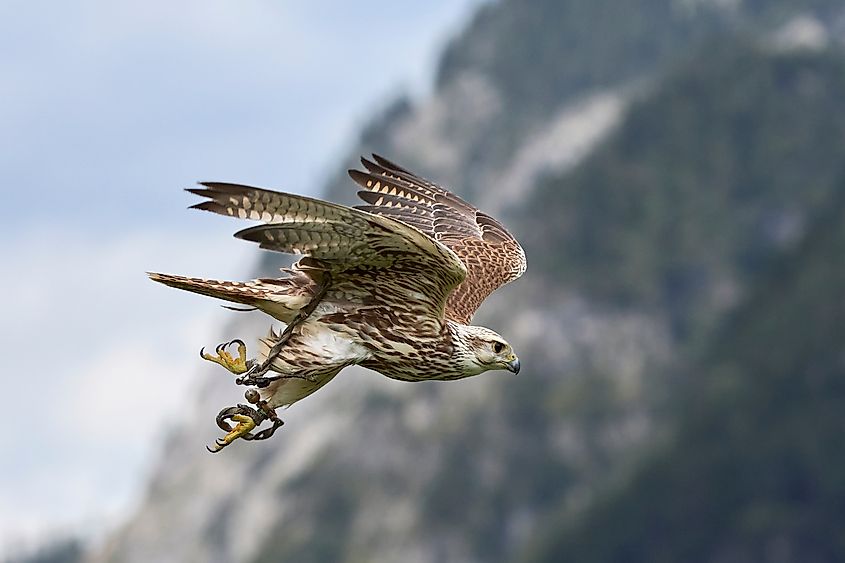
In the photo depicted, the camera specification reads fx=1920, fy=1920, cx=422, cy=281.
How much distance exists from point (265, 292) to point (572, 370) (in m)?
136

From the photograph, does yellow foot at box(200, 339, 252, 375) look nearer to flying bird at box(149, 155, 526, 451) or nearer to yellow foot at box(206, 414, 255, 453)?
flying bird at box(149, 155, 526, 451)

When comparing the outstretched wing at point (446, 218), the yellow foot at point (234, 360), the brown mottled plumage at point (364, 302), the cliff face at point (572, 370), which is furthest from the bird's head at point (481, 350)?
the cliff face at point (572, 370)

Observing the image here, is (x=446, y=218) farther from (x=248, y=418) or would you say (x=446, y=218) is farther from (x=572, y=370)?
(x=572, y=370)

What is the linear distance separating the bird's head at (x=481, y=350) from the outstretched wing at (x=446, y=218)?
1.92 m

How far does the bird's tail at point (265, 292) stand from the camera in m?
14.2

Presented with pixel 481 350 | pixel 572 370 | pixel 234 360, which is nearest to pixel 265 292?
pixel 234 360

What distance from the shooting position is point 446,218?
18.2 metres

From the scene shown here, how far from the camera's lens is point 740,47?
173250 millimetres

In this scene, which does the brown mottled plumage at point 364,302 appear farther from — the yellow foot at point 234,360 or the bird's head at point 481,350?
the yellow foot at point 234,360

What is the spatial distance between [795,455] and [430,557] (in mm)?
30788

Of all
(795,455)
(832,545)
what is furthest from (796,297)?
(832,545)

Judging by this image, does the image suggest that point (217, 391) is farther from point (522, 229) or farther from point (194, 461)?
point (522, 229)

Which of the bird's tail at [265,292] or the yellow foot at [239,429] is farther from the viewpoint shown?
the yellow foot at [239,429]

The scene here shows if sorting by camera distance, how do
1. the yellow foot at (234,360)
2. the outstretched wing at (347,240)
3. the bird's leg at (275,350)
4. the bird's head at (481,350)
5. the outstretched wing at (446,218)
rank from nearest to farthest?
1. the outstretched wing at (347,240)
2. the bird's leg at (275,350)
3. the yellow foot at (234,360)
4. the bird's head at (481,350)
5. the outstretched wing at (446,218)
